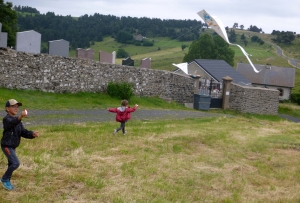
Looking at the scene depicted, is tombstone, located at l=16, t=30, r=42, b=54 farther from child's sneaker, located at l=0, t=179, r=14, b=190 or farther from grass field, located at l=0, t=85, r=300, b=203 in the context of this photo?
child's sneaker, located at l=0, t=179, r=14, b=190

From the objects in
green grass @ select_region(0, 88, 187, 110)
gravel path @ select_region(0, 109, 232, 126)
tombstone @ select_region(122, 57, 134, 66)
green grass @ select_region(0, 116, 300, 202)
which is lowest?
green grass @ select_region(0, 116, 300, 202)

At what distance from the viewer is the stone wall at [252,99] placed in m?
30.4

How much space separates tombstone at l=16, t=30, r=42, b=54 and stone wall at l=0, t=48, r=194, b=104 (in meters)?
1.08

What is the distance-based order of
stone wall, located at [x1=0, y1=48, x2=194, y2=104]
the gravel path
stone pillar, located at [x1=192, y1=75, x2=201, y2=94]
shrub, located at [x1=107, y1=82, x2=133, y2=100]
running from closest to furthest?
the gravel path < stone wall, located at [x1=0, y1=48, x2=194, y2=104] < shrub, located at [x1=107, y1=82, x2=133, y2=100] < stone pillar, located at [x1=192, y1=75, x2=201, y2=94]

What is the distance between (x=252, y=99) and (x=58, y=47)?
15.7 metres

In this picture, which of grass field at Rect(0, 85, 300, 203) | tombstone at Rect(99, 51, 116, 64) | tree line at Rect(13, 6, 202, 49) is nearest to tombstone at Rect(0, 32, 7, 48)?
grass field at Rect(0, 85, 300, 203)

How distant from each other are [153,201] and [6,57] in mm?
12985

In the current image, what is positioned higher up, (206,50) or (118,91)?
(206,50)

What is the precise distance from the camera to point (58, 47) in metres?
20.8

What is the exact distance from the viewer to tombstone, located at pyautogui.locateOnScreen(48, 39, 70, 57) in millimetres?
20516

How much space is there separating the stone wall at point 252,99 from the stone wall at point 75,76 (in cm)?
508

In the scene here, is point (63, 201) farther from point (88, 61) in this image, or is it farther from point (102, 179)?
point (88, 61)

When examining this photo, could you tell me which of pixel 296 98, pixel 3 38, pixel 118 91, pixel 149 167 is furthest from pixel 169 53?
pixel 149 167

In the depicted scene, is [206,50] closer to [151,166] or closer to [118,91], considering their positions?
[118,91]
